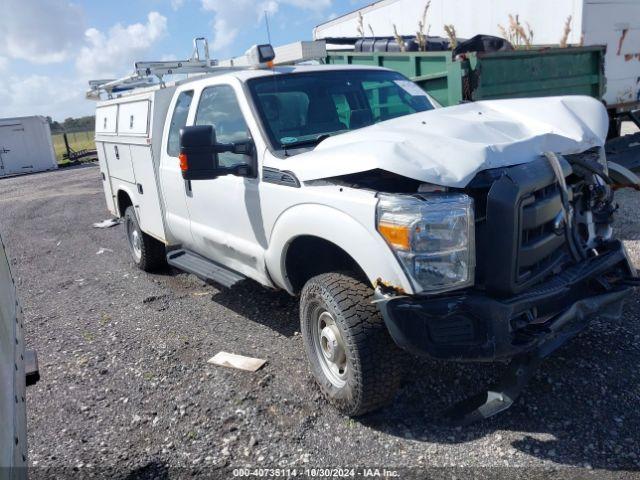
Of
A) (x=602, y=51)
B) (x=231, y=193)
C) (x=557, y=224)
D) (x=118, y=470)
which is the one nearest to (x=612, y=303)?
(x=557, y=224)

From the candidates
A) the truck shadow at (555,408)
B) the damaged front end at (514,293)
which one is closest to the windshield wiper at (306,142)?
the damaged front end at (514,293)

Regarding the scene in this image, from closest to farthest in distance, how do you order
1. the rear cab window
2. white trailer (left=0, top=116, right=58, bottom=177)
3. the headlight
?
the headlight, the rear cab window, white trailer (left=0, top=116, right=58, bottom=177)

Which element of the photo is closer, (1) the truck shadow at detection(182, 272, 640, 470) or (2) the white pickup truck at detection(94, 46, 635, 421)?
(2) the white pickup truck at detection(94, 46, 635, 421)

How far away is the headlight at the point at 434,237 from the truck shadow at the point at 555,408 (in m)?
0.90

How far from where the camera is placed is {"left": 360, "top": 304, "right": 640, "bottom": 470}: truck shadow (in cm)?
280

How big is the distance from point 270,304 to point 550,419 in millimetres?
2659

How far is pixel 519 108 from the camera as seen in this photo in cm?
359

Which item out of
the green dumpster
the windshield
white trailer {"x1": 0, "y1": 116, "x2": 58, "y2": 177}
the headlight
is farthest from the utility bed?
white trailer {"x1": 0, "y1": 116, "x2": 58, "y2": 177}

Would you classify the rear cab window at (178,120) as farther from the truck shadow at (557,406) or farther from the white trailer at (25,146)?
the white trailer at (25,146)

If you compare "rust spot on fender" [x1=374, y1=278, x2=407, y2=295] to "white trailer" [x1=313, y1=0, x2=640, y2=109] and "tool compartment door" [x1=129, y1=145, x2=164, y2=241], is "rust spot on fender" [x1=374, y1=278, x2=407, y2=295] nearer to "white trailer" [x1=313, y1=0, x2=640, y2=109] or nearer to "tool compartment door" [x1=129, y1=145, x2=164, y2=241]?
"tool compartment door" [x1=129, y1=145, x2=164, y2=241]

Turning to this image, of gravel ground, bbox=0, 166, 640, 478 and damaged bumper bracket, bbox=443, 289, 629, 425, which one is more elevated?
damaged bumper bracket, bbox=443, 289, 629, 425

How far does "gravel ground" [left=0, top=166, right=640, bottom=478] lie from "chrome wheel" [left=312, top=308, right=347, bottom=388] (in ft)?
0.67

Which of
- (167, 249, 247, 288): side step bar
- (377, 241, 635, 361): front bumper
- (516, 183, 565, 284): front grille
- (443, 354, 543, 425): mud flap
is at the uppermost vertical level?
(516, 183, 565, 284): front grille

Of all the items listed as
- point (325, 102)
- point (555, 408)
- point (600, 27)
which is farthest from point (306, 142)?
point (600, 27)
